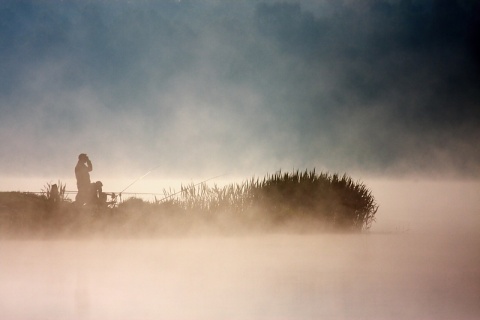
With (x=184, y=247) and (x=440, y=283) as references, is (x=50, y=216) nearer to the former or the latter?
(x=184, y=247)

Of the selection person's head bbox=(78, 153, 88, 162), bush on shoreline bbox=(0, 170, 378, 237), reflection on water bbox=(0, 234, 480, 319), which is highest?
person's head bbox=(78, 153, 88, 162)

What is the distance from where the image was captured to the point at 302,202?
39.3 ft

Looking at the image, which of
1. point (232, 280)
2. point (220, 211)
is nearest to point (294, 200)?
point (220, 211)

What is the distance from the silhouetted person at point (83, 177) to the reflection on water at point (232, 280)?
1.10 m

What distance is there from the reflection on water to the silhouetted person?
→ 43.2 inches

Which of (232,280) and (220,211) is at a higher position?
(220,211)

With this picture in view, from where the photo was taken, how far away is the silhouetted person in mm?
10492

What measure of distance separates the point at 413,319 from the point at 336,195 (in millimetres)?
6408

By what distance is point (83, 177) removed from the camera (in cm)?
1050

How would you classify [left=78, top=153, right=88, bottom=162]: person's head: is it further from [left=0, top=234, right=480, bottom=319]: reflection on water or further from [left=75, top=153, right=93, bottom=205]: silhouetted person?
[left=0, top=234, right=480, bottom=319]: reflection on water

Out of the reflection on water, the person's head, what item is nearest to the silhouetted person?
the person's head

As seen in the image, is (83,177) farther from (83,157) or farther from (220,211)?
(220,211)

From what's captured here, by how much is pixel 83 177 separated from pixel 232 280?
4.29 metres

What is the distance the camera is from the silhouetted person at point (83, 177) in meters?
10.5
